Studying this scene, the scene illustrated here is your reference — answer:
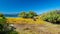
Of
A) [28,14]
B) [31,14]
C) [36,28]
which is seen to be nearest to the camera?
[36,28]

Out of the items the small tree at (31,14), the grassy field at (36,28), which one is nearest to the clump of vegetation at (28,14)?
the small tree at (31,14)

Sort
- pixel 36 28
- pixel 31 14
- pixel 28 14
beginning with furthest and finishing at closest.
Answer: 1. pixel 31 14
2. pixel 28 14
3. pixel 36 28

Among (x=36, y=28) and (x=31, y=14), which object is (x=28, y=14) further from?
(x=36, y=28)

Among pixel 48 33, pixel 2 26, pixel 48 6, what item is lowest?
pixel 48 33

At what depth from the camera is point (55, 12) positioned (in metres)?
16.3

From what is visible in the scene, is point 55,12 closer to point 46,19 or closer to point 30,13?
point 46,19

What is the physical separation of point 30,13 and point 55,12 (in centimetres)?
254

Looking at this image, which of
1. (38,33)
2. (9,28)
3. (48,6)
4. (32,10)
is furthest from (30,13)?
(9,28)

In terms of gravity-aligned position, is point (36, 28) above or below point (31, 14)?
below

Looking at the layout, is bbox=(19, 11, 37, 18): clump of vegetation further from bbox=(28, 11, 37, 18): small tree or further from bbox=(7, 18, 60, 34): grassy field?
bbox=(7, 18, 60, 34): grassy field

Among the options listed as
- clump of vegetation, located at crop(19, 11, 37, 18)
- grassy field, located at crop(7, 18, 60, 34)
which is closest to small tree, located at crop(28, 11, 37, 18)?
clump of vegetation, located at crop(19, 11, 37, 18)

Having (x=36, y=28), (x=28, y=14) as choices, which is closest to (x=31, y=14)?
(x=28, y=14)

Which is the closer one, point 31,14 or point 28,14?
point 28,14

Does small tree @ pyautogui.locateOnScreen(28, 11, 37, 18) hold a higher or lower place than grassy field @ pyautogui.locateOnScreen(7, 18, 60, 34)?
higher
